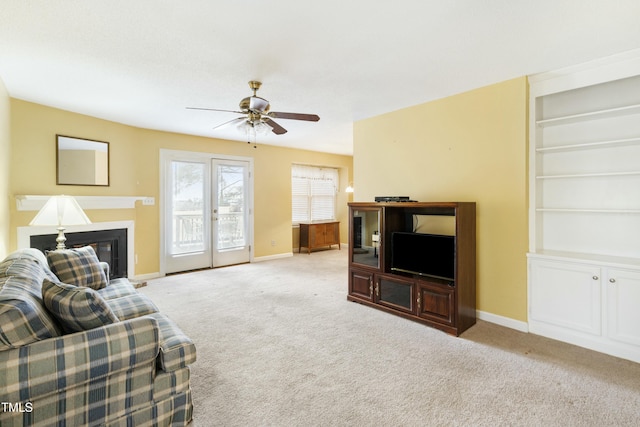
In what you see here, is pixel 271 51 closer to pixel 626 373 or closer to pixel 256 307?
pixel 256 307

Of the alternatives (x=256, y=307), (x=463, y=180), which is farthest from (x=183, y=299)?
(x=463, y=180)

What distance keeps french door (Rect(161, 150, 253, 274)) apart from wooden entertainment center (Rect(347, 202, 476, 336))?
297cm

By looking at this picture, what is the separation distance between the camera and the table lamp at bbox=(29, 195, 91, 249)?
3.19 metres

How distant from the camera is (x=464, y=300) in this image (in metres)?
3.02

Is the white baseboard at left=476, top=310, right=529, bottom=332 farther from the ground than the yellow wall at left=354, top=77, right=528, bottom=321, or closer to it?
closer to it

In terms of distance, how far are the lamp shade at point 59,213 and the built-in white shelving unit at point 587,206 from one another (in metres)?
4.68

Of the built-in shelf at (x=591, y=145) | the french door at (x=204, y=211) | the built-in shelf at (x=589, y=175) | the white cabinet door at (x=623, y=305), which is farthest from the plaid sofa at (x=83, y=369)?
the french door at (x=204, y=211)

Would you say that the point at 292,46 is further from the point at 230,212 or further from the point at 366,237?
the point at 230,212

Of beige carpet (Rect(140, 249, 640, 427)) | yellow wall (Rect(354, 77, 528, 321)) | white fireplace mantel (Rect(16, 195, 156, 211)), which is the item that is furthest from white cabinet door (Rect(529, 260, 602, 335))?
white fireplace mantel (Rect(16, 195, 156, 211))

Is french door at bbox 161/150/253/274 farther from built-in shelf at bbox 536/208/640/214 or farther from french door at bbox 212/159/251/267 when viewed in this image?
built-in shelf at bbox 536/208/640/214

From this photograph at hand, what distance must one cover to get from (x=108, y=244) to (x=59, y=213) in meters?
1.41

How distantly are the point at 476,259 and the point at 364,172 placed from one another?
1.91m

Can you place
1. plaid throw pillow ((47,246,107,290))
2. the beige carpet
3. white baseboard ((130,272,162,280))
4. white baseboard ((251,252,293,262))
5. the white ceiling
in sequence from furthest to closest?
1. white baseboard ((251,252,293,262))
2. white baseboard ((130,272,162,280))
3. plaid throw pillow ((47,246,107,290))
4. the white ceiling
5. the beige carpet

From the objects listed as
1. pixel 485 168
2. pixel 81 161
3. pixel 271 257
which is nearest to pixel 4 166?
pixel 81 161
